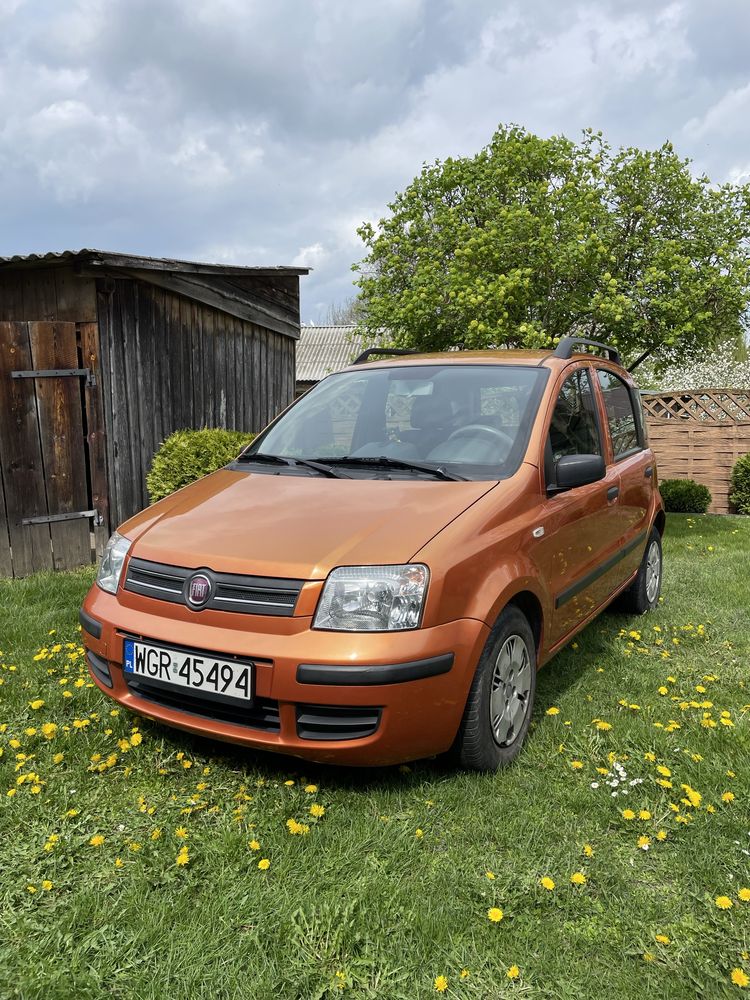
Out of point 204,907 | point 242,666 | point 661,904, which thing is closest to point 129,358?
point 242,666

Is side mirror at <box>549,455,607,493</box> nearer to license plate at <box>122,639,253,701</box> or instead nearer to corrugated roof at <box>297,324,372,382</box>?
license plate at <box>122,639,253,701</box>

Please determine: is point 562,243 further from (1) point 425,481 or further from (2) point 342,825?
(2) point 342,825

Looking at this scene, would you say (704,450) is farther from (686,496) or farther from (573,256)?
(573,256)

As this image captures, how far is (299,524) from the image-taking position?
2.67 metres

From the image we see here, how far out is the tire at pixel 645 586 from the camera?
197 inches

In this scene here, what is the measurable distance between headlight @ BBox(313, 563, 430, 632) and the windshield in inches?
29.2

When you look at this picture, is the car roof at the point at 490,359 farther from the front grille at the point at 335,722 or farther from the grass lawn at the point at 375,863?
the front grille at the point at 335,722

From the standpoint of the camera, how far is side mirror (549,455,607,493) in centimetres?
312

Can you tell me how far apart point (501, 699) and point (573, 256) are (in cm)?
726

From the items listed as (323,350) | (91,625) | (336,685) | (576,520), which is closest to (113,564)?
(91,625)

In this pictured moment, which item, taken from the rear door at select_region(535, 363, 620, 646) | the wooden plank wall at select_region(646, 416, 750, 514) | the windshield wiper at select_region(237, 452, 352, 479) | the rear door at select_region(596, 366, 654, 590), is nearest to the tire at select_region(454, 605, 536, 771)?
the rear door at select_region(535, 363, 620, 646)

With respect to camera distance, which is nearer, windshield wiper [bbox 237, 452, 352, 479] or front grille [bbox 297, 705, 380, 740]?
front grille [bbox 297, 705, 380, 740]

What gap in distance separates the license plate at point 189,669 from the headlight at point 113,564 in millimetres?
336

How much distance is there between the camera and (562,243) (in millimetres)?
9008
